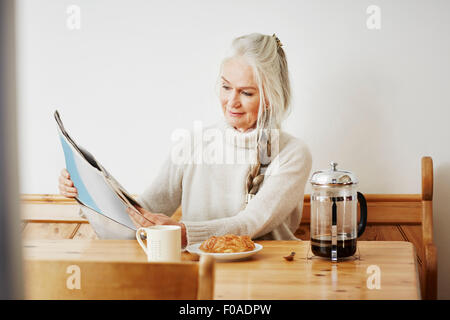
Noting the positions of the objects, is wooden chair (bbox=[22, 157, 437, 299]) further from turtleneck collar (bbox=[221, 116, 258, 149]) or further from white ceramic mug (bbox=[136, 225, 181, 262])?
white ceramic mug (bbox=[136, 225, 181, 262])

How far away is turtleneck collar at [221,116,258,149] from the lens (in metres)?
1.71

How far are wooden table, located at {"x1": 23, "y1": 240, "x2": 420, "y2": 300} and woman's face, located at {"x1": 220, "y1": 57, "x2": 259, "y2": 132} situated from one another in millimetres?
481

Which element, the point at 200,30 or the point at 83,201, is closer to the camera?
the point at 83,201

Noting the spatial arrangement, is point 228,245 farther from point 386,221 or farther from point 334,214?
point 386,221

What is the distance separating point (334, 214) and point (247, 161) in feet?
1.81

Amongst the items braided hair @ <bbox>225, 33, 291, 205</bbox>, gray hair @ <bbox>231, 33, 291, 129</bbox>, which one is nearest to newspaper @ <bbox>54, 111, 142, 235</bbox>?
braided hair @ <bbox>225, 33, 291, 205</bbox>

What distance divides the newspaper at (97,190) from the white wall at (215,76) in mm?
262

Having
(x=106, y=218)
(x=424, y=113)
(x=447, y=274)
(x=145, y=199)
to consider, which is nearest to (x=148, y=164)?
(x=145, y=199)

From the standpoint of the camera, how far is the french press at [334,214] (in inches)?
46.9

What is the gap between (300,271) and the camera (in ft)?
3.65

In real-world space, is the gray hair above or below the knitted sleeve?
above

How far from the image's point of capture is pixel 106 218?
165cm
